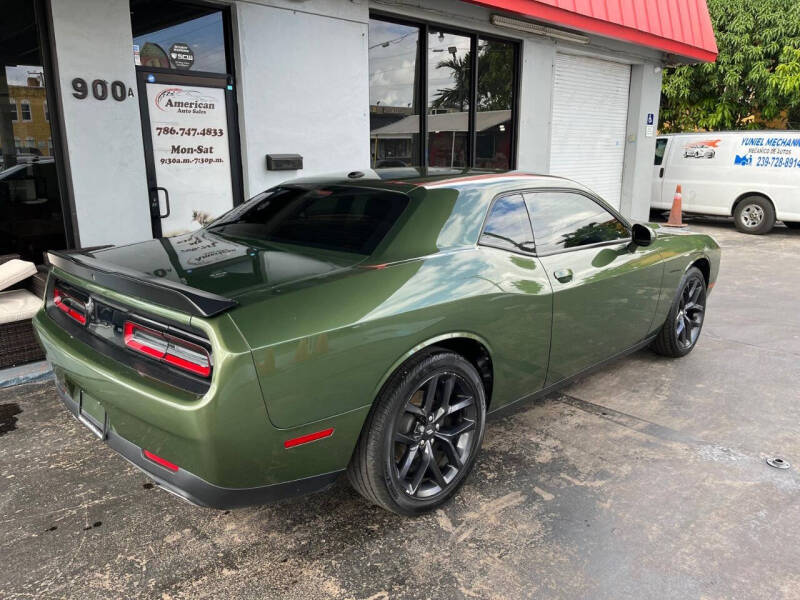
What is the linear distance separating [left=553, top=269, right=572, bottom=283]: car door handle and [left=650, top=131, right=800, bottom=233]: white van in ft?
34.0

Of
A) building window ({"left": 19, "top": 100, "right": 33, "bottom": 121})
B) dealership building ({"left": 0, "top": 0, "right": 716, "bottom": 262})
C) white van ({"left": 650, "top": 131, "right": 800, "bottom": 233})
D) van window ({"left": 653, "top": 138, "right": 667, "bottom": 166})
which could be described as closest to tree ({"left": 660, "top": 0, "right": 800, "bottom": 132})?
van window ({"left": 653, "top": 138, "right": 667, "bottom": 166})

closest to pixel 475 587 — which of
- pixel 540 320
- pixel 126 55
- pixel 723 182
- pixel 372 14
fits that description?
pixel 540 320

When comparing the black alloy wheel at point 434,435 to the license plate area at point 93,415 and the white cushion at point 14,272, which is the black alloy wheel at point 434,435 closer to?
the license plate area at point 93,415

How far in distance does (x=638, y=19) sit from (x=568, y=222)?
7111 mm

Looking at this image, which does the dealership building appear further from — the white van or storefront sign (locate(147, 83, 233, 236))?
the white van

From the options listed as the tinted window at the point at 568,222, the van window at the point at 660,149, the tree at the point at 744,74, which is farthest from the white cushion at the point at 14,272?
the tree at the point at 744,74

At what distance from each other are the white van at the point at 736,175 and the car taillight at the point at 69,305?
12.4 meters

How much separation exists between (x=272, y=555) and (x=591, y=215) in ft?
8.81

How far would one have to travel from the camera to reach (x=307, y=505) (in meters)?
2.89

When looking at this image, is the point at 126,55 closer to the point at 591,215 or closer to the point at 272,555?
the point at 591,215

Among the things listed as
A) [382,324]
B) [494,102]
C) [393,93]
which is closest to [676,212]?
[494,102]

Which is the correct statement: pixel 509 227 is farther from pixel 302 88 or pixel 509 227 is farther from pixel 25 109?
pixel 25 109

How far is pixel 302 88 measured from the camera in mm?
6449

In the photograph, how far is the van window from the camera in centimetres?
1336
